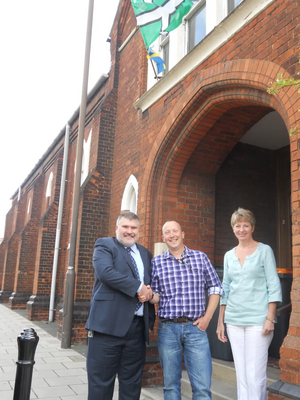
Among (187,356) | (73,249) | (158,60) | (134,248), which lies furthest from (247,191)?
(187,356)

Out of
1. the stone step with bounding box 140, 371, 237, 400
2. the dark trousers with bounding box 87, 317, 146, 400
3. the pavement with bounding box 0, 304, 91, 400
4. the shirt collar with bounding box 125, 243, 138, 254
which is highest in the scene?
the shirt collar with bounding box 125, 243, 138, 254

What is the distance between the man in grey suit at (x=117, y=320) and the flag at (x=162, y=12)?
4.41 m

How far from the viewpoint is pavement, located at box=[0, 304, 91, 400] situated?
4992 mm

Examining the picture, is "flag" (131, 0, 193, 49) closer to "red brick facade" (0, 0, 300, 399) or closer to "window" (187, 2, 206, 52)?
"window" (187, 2, 206, 52)

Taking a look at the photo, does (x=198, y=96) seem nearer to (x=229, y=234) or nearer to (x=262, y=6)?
(x=262, y=6)

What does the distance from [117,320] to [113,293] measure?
22cm

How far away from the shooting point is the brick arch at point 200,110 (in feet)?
14.6

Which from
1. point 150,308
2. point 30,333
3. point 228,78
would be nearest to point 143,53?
point 228,78

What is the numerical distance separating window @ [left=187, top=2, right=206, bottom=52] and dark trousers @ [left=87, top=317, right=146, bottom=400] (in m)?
5.16

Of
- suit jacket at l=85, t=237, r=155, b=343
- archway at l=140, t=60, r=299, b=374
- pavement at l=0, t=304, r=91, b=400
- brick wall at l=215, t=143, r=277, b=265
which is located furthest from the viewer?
brick wall at l=215, t=143, r=277, b=265

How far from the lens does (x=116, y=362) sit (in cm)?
317

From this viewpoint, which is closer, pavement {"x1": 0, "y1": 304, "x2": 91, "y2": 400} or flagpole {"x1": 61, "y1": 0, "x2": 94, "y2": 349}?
pavement {"x1": 0, "y1": 304, "x2": 91, "y2": 400}

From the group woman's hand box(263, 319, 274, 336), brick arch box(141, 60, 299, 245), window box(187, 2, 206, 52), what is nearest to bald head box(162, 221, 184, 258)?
woman's hand box(263, 319, 274, 336)

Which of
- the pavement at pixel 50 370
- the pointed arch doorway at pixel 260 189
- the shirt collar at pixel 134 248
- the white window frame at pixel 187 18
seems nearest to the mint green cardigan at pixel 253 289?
the shirt collar at pixel 134 248
